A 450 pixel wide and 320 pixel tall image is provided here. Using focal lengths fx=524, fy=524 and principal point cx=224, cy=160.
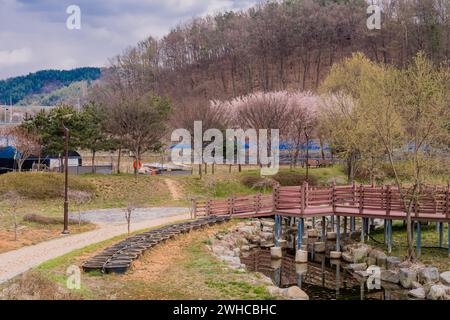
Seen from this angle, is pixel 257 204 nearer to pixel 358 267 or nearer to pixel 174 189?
pixel 358 267

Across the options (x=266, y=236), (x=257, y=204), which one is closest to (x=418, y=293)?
(x=257, y=204)

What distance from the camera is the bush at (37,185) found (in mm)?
37750

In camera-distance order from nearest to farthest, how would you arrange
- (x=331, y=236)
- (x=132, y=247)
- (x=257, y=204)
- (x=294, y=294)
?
(x=294, y=294) < (x=132, y=247) < (x=257, y=204) < (x=331, y=236)

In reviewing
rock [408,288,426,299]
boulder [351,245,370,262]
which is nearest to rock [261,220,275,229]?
boulder [351,245,370,262]

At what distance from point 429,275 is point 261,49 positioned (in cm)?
9104

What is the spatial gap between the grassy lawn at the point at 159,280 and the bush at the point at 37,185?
16503 mm

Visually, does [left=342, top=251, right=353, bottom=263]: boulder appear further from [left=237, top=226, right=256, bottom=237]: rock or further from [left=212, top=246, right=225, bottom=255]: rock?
[left=237, top=226, right=256, bottom=237]: rock

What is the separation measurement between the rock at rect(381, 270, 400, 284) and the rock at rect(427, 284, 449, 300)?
7.52 feet

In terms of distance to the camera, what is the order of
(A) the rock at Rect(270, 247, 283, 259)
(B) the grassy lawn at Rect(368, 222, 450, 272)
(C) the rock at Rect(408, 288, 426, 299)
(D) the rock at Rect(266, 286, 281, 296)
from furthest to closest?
(A) the rock at Rect(270, 247, 283, 259) → (B) the grassy lawn at Rect(368, 222, 450, 272) → (C) the rock at Rect(408, 288, 426, 299) → (D) the rock at Rect(266, 286, 281, 296)

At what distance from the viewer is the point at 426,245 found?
25.4m

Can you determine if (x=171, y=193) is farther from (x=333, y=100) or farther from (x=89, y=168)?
(x=333, y=100)

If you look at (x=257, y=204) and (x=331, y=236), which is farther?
(x=331, y=236)

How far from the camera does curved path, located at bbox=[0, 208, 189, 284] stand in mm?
19475
